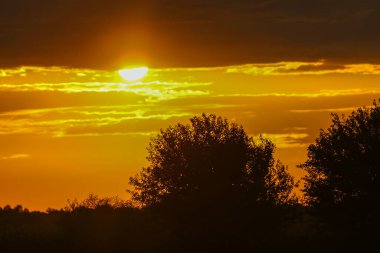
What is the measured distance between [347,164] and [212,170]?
14234 mm

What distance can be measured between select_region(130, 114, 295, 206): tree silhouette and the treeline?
0.10 meters

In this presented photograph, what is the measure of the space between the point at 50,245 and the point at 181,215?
549 inches

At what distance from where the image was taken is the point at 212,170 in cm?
9050

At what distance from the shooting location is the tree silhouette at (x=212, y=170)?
294ft

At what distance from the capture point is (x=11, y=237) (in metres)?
94.7

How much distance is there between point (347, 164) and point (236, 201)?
11783mm

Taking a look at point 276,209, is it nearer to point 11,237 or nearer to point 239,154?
point 239,154

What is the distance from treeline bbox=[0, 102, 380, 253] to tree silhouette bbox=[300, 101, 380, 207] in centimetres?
9

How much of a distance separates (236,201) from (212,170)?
4.30 m

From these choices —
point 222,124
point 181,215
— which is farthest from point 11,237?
point 222,124

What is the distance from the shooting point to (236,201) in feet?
290

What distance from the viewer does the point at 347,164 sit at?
8325cm

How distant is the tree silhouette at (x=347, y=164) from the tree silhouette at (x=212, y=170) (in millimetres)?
6637

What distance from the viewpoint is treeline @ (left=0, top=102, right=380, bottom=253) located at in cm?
8293
